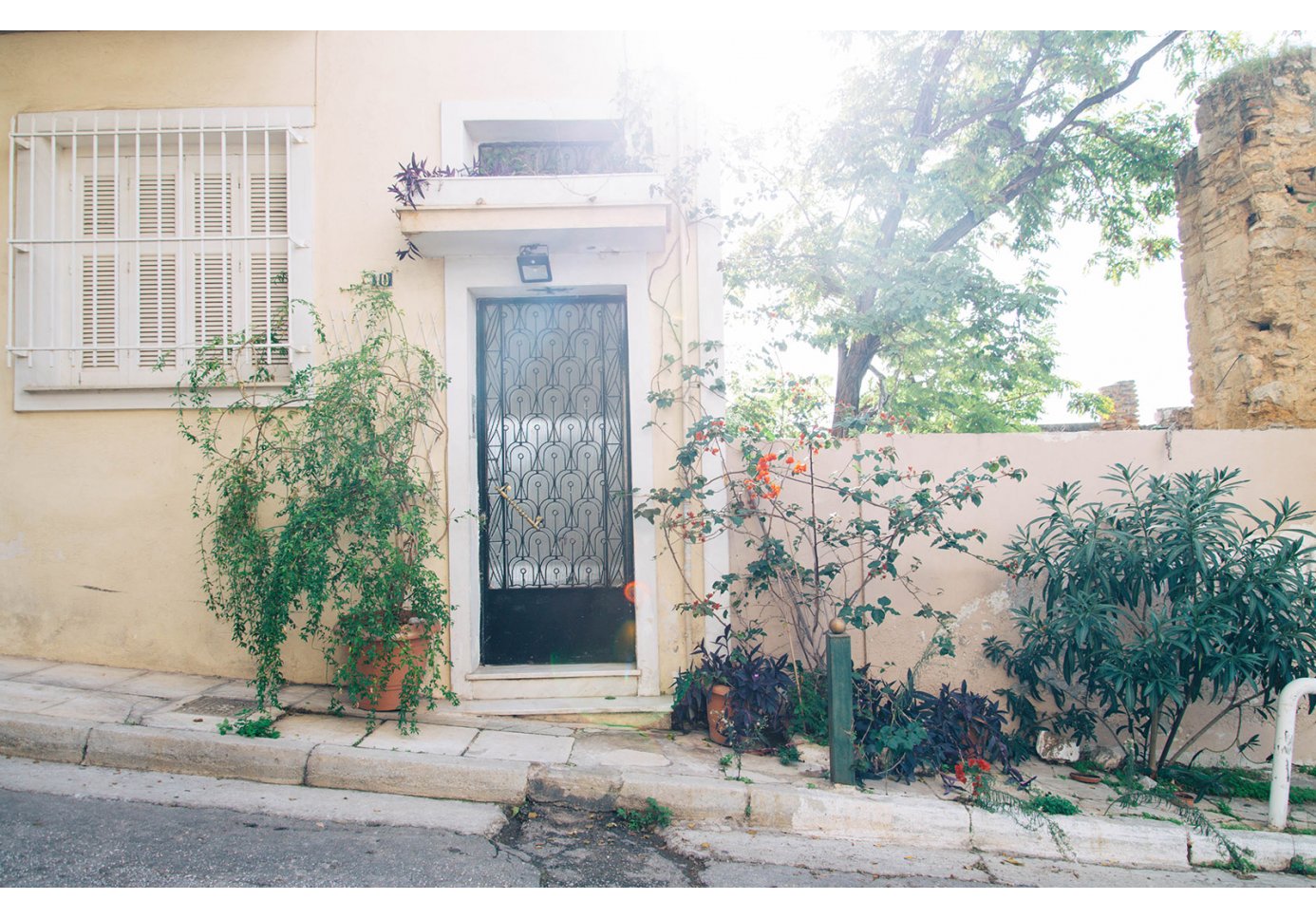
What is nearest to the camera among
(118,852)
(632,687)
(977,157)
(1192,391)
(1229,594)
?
(118,852)

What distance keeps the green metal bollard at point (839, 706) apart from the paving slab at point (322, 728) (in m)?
2.56

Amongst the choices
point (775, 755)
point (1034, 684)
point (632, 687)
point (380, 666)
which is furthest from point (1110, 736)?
point (380, 666)

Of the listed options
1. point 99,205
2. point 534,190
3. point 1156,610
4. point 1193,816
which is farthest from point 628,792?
point 99,205

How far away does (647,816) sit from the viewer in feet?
12.3

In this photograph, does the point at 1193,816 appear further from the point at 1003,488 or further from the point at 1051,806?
the point at 1003,488

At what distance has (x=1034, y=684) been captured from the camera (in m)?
4.61

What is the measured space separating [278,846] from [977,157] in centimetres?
770

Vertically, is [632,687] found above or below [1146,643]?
below

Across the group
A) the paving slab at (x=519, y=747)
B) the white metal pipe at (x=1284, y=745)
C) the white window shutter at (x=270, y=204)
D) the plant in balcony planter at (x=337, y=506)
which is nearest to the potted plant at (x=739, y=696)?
the paving slab at (x=519, y=747)

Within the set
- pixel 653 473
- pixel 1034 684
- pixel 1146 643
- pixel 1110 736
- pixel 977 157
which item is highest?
pixel 977 157

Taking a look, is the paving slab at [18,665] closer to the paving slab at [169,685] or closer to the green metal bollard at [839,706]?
the paving slab at [169,685]

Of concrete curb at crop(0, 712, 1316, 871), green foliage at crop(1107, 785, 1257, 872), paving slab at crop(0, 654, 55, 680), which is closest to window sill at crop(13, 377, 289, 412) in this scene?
paving slab at crop(0, 654, 55, 680)

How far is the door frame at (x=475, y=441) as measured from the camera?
5.04 meters

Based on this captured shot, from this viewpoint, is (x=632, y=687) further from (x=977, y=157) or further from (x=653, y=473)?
(x=977, y=157)
